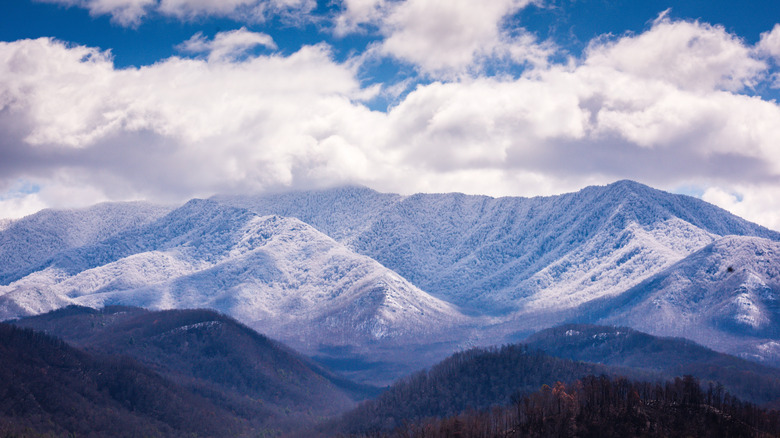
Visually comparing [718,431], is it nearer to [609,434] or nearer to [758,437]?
[758,437]

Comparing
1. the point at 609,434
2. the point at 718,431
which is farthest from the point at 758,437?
the point at 609,434

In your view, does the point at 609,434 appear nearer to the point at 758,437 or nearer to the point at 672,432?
the point at 672,432

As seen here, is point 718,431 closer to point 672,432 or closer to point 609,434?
point 672,432

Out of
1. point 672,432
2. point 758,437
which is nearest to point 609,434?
point 672,432
